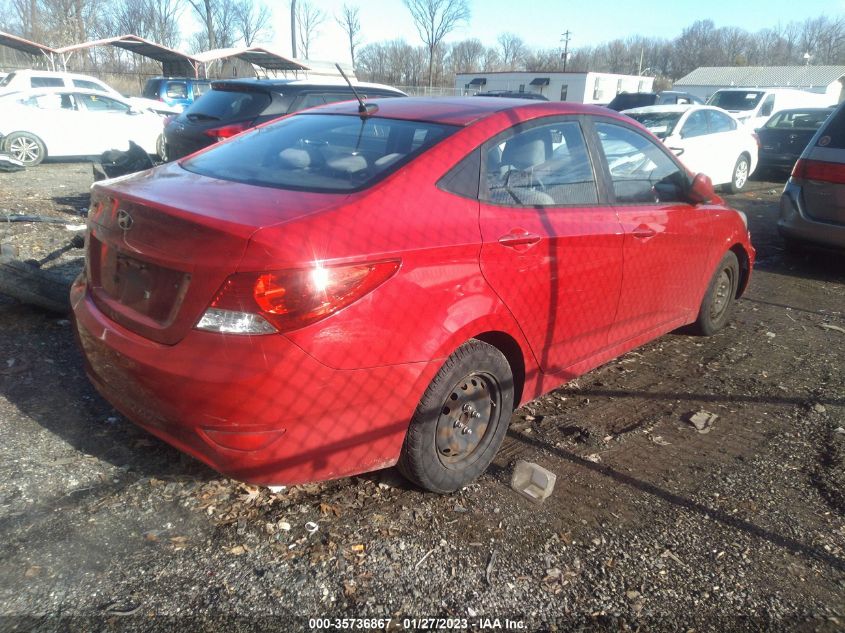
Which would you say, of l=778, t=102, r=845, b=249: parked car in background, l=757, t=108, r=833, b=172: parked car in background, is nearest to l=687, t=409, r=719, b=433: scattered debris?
l=778, t=102, r=845, b=249: parked car in background

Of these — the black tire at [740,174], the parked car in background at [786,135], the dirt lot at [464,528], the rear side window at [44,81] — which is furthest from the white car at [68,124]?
the parked car in background at [786,135]

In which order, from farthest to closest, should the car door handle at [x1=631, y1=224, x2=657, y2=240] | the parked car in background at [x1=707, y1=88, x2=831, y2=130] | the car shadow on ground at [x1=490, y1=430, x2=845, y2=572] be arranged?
the parked car in background at [x1=707, y1=88, x2=831, y2=130] → the car door handle at [x1=631, y1=224, x2=657, y2=240] → the car shadow on ground at [x1=490, y1=430, x2=845, y2=572]

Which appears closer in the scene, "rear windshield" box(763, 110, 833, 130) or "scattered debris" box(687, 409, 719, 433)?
"scattered debris" box(687, 409, 719, 433)

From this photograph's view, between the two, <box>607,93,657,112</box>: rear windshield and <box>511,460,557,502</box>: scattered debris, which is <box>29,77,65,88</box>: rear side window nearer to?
<box>607,93,657,112</box>: rear windshield

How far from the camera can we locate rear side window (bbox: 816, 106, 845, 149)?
6.56 m

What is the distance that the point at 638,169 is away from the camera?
395cm

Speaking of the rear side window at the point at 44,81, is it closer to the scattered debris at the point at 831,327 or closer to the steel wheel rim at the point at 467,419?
the steel wheel rim at the point at 467,419

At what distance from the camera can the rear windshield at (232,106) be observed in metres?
7.75

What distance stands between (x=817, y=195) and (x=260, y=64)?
2844cm

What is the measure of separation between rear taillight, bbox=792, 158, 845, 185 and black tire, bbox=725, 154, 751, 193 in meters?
5.79

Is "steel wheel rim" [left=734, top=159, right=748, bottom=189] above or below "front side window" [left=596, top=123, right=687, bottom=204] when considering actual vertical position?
below

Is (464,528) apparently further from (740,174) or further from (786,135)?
(786,135)

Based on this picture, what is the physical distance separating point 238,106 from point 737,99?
15.6 meters

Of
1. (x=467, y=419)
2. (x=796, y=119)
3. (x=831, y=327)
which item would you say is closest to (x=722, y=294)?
(x=831, y=327)
